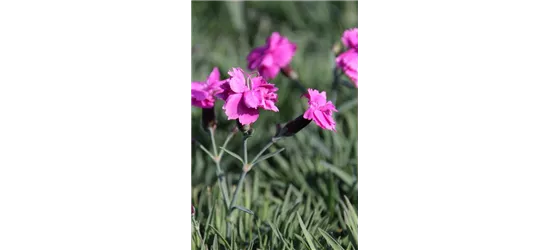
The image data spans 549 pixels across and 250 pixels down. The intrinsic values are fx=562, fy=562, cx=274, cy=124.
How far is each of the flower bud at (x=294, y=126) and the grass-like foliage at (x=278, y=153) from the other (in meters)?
0.02

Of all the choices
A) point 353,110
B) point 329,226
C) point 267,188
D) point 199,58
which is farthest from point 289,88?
point 329,226

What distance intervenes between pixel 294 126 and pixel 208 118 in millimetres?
174

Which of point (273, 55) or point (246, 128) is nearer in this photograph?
point (246, 128)

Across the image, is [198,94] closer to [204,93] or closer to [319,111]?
[204,93]

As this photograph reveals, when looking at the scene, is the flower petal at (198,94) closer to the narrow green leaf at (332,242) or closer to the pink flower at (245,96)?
the pink flower at (245,96)

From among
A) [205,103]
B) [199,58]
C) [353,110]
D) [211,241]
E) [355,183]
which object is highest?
[199,58]

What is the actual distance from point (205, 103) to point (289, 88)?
0.72m

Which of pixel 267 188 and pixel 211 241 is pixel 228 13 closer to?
pixel 267 188

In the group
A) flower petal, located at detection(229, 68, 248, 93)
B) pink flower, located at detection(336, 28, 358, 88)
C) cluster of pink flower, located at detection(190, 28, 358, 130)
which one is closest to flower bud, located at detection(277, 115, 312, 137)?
cluster of pink flower, located at detection(190, 28, 358, 130)

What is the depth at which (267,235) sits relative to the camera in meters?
1.07

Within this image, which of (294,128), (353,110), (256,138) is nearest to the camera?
(294,128)

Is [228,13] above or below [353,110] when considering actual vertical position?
above

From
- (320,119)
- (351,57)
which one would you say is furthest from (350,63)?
(320,119)

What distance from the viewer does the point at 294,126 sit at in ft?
3.20
